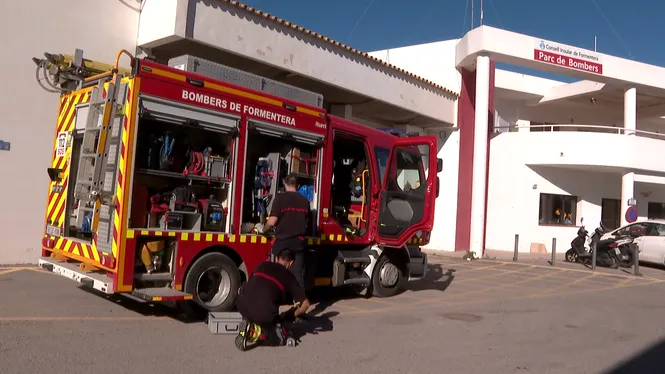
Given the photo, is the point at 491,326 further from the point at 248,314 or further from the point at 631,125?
the point at 631,125

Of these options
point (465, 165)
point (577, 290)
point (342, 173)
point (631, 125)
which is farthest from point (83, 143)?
point (631, 125)

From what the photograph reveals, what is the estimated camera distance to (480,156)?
18516 millimetres

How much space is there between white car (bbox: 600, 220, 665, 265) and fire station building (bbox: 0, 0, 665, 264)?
7.95ft

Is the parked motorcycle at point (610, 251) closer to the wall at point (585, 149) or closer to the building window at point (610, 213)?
the wall at point (585, 149)

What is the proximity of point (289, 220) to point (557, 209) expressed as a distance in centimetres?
1773

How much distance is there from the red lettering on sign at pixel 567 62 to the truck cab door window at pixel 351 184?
12.1 meters

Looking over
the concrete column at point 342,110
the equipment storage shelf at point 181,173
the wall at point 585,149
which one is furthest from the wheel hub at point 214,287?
the wall at point 585,149

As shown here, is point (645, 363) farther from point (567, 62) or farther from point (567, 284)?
point (567, 62)

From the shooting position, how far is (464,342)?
6.94 metres

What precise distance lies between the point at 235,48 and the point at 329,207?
4863 millimetres

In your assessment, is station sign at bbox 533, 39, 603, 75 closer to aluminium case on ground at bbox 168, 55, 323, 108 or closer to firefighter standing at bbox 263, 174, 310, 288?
aluminium case on ground at bbox 168, 55, 323, 108

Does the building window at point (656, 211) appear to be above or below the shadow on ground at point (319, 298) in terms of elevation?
above

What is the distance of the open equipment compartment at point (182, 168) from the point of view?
21.7 ft

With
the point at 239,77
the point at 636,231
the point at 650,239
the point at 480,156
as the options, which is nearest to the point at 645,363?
the point at 239,77
